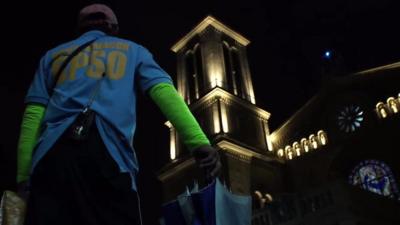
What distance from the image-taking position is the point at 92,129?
6.26ft

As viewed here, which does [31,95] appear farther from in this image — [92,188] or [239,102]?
[239,102]

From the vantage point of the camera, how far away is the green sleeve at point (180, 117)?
2076 millimetres

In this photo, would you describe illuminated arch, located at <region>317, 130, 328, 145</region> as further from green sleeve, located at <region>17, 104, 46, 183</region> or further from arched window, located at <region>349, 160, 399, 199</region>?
green sleeve, located at <region>17, 104, 46, 183</region>

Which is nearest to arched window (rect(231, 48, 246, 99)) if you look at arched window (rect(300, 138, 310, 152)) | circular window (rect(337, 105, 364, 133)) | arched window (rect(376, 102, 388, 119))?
arched window (rect(300, 138, 310, 152))

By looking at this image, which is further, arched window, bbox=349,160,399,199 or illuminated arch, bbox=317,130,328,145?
illuminated arch, bbox=317,130,328,145

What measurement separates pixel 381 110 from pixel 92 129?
823 inches

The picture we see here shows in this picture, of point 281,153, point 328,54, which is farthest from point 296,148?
point 328,54

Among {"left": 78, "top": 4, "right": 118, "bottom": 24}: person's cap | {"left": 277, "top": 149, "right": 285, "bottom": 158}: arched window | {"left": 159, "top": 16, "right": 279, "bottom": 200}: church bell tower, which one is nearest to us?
{"left": 78, "top": 4, "right": 118, "bottom": 24}: person's cap

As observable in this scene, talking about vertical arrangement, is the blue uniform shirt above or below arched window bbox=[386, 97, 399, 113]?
below

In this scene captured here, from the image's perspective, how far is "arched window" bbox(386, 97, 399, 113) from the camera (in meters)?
19.6

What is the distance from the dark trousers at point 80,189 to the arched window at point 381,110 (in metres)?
20.5

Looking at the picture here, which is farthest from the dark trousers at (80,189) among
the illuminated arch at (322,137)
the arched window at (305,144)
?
the arched window at (305,144)

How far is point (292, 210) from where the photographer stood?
13227 millimetres

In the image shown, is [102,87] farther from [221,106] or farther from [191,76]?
[191,76]
